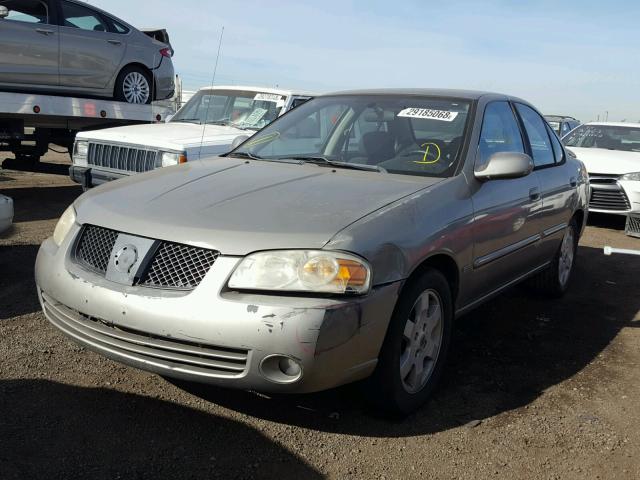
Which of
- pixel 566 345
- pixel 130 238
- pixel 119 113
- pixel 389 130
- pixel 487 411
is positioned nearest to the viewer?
pixel 130 238

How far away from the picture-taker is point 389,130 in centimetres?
402

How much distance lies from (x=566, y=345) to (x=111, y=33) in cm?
716

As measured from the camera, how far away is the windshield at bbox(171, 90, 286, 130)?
793 centimetres

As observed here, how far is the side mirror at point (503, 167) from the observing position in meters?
3.62

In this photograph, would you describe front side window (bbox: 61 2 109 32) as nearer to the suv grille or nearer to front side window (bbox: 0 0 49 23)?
front side window (bbox: 0 0 49 23)

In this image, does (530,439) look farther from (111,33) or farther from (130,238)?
(111,33)

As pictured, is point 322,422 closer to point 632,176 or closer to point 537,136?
point 537,136

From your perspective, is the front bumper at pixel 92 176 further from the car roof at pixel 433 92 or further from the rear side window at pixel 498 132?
the rear side window at pixel 498 132

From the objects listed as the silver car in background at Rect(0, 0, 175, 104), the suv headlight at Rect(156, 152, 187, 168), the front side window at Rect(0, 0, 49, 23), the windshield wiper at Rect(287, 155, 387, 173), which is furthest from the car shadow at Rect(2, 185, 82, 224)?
the windshield wiper at Rect(287, 155, 387, 173)

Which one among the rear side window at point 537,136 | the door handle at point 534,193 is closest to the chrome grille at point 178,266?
the door handle at point 534,193

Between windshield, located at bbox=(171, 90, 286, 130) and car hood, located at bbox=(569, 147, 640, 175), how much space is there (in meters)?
4.52

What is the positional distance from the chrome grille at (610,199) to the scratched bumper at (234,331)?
23.4 ft

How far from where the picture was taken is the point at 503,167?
11.9ft

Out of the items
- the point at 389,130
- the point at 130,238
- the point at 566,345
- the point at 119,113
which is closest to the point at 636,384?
the point at 566,345
